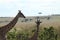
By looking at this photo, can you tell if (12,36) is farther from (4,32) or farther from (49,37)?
(4,32)

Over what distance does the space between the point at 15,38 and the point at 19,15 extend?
11433 millimetres

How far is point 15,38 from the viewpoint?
30.6 metres

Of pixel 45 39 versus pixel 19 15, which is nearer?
pixel 19 15

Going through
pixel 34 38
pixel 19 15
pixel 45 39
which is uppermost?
pixel 19 15

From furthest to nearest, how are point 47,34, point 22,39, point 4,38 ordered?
point 47,34
point 22,39
point 4,38

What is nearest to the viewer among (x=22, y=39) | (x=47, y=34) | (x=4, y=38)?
(x=4, y=38)

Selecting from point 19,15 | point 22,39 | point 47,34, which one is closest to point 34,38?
point 19,15

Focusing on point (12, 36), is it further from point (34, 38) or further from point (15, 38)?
point (34, 38)

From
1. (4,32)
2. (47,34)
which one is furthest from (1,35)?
(47,34)

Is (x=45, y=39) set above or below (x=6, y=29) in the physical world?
below

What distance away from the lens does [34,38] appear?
1938 cm

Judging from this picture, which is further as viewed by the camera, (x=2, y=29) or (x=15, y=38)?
(x=15, y=38)

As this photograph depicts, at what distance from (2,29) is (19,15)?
1312 millimetres

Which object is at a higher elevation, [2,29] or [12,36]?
[2,29]
